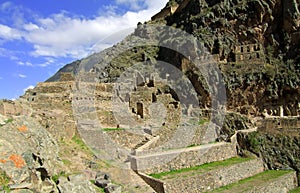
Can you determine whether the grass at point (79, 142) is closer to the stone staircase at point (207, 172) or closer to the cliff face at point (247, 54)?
the stone staircase at point (207, 172)

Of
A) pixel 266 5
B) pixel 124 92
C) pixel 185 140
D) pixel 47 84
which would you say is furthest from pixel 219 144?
pixel 266 5

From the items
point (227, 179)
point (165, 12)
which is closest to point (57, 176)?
point (227, 179)

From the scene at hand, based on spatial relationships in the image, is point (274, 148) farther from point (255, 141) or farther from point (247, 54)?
point (247, 54)

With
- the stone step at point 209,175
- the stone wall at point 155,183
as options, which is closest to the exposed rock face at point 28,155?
the stone wall at point 155,183

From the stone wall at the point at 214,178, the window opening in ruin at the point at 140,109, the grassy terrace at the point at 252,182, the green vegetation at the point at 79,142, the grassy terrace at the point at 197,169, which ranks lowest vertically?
the grassy terrace at the point at 252,182

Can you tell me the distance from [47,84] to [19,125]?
8.54 metres

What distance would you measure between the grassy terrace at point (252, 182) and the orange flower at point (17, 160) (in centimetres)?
883

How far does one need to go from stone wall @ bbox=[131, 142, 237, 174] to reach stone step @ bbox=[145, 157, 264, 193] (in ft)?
0.94

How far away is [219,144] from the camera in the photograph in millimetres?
17969

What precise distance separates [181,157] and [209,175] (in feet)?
4.73

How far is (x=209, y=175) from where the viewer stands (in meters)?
14.8

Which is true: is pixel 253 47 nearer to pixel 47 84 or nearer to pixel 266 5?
pixel 266 5

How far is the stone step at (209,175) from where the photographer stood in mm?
13305

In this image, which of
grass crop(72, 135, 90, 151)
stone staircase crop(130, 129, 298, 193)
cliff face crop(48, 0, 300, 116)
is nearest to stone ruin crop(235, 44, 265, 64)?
cliff face crop(48, 0, 300, 116)
